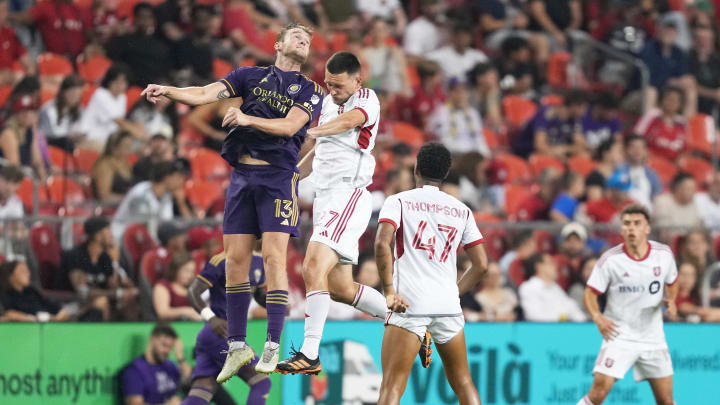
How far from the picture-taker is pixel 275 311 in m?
8.98

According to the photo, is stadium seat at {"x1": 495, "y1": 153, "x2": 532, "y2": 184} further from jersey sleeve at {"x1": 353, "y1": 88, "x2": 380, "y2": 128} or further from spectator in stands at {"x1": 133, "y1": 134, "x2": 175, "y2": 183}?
jersey sleeve at {"x1": 353, "y1": 88, "x2": 380, "y2": 128}

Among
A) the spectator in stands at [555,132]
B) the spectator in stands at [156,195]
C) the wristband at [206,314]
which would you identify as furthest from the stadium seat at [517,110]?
the wristband at [206,314]

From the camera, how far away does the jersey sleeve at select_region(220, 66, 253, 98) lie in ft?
29.2

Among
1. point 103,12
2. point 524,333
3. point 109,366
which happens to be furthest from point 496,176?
point 109,366

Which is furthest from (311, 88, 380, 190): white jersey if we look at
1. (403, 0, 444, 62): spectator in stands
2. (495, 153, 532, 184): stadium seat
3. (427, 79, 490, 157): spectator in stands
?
(403, 0, 444, 62): spectator in stands

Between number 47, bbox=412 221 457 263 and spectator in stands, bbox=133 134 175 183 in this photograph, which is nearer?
number 47, bbox=412 221 457 263

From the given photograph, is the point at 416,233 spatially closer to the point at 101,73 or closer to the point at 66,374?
the point at 66,374

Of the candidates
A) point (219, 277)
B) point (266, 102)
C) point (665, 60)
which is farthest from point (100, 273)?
point (665, 60)

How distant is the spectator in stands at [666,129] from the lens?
19.4m

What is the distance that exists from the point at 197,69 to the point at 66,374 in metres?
5.81

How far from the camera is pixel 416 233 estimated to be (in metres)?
9.07

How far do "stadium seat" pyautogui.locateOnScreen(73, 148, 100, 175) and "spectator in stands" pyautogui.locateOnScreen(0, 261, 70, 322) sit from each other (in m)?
2.59

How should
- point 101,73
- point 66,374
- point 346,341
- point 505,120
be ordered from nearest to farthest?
point 66,374
point 346,341
point 101,73
point 505,120

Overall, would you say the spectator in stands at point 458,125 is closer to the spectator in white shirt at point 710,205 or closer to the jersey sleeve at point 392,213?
the spectator in white shirt at point 710,205
